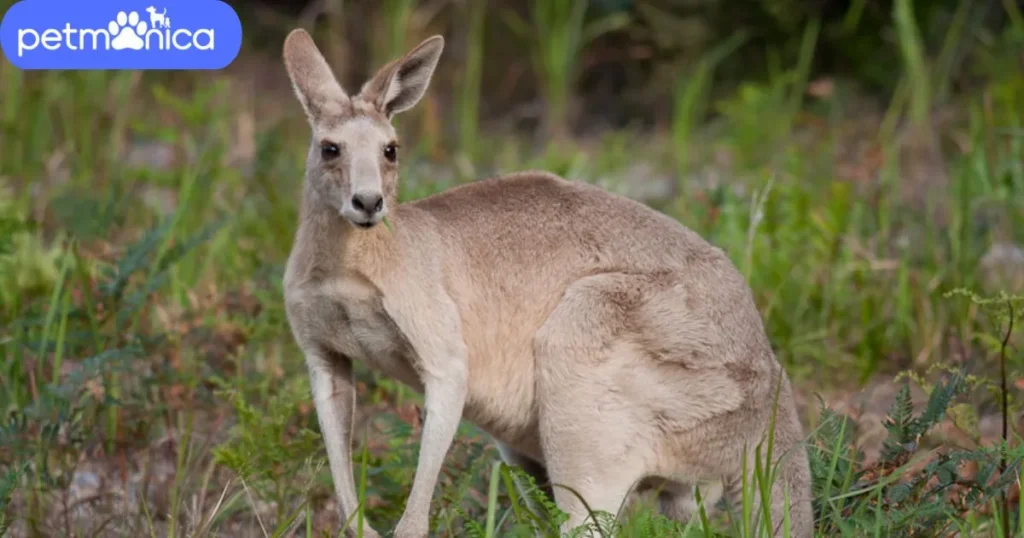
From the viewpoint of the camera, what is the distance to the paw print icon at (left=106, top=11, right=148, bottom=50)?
458 cm

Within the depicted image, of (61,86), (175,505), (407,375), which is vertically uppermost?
(61,86)

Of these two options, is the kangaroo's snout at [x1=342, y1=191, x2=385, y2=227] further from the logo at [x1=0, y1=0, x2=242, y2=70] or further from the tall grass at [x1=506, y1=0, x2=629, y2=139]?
the tall grass at [x1=506, y1=0, x2=629, y2=139]

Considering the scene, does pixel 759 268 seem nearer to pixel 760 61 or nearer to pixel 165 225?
pixel 165 225

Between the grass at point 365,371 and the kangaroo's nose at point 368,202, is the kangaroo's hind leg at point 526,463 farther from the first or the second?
the kangaroo's nose at point 368,202

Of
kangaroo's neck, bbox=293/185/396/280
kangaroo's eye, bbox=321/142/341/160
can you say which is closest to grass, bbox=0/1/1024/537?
kangaroo's neck, bbox=293/185/396/280

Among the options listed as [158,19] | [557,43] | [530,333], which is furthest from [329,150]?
[557,43]

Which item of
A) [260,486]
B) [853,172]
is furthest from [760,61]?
[260,486]

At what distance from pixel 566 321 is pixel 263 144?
323 cm

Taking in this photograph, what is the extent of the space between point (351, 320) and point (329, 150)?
40 cm

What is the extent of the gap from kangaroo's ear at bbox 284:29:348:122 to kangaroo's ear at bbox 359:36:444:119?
8cm

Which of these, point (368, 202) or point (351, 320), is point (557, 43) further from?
point (368, 202)

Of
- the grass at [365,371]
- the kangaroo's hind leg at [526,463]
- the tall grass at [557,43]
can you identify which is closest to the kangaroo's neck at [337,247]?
the grass at [365,371]

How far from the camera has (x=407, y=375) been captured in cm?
338

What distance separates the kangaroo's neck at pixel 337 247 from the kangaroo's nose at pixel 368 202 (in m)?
0.23
